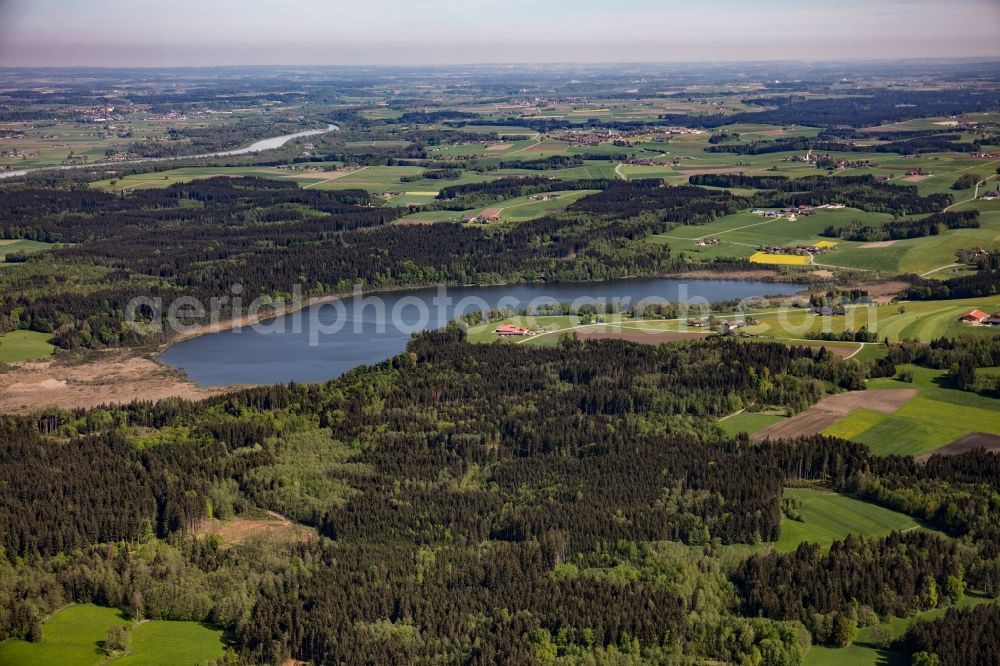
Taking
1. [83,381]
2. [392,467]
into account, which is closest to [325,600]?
[392,467]

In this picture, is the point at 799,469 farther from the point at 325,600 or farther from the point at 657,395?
the point at 325,600

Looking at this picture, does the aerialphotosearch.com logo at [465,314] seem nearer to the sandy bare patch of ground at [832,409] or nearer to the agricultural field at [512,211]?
the sandy bare patch of ground at [832,409]

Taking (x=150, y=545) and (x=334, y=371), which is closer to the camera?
(x=150, y=545)

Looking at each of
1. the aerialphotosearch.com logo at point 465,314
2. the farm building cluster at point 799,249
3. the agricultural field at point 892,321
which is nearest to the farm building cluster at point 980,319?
the agricultural field at point 892,321

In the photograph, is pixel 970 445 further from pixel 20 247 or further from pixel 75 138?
pixel 75 138

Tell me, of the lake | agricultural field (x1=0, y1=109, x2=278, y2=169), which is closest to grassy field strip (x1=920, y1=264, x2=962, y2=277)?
the lake
